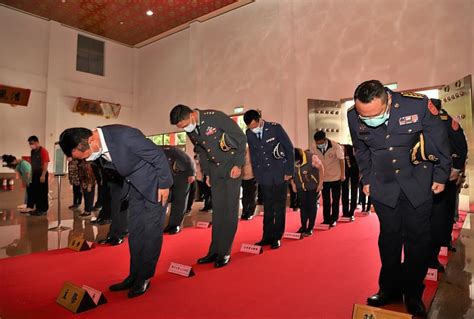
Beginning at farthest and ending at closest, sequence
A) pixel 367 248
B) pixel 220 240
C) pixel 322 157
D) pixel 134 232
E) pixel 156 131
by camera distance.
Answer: pixel 156 131 < pixel 322 157 < pixel 367 248 < pixel 220 240 < pixel 134 232

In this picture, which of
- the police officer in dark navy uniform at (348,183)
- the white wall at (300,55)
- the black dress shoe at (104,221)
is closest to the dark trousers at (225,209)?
the black dress shoe at (104,221)

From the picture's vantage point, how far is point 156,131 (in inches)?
462

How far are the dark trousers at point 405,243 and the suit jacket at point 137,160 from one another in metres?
1.36

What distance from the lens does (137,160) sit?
82.7 inches

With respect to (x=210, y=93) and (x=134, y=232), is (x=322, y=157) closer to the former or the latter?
(x=134, y=232)

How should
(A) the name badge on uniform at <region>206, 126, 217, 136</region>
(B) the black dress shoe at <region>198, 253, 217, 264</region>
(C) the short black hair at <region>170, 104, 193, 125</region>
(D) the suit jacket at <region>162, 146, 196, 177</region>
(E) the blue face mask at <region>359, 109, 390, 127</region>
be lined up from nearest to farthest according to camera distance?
(E) the blue face mask at <region>359, 109, 390, 127</region> → (C) the short black hair at <region>170, 104, 193, 125</region> → (A) the name badge on uniform at <region>206, 126, 217, 136</region> → (B) the black dress shoe at <region>198, 253, 217, 264</region> → (D) the suit jacket at <region>162, 146, 196, 177</region>

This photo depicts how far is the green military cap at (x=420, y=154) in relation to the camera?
5.55 ft

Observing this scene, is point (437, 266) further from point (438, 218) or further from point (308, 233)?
point (308, 233)

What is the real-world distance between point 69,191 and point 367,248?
9.05 metres

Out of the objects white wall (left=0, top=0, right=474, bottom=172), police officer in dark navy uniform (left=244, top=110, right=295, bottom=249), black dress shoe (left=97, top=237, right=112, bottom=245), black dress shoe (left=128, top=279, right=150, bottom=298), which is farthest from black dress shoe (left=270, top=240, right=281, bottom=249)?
white wall (left=0, top=0, right=474, bottom=172)

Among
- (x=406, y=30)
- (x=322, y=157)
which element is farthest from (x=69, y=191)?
(x=406, y=30)

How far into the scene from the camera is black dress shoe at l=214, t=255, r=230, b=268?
2689mm

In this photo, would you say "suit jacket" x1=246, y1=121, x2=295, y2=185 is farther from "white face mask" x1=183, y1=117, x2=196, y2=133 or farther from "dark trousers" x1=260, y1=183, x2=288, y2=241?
"white face mask" x1=183, y1=117, x2=196, y2=133

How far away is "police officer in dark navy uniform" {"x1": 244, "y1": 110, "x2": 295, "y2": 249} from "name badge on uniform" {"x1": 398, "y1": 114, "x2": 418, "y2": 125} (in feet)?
5.77
